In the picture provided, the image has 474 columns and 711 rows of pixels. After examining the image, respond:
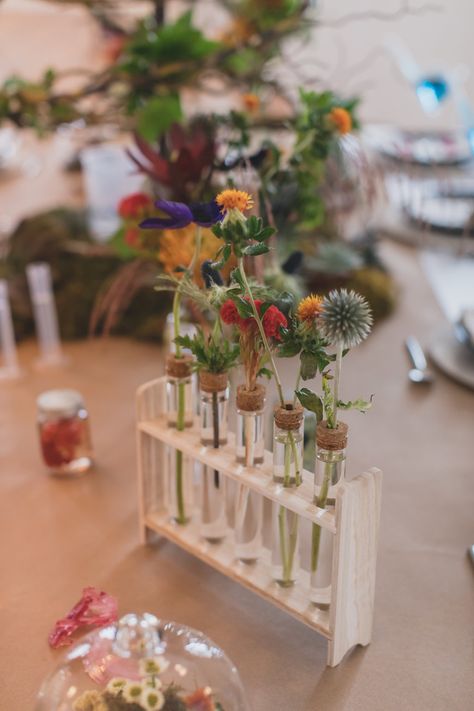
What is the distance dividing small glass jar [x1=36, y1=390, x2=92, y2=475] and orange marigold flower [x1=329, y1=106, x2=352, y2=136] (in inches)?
22.1

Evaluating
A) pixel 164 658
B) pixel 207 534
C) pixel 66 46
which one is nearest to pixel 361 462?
pixel 207 534

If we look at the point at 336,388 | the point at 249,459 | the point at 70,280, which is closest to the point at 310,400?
the point at 336,388

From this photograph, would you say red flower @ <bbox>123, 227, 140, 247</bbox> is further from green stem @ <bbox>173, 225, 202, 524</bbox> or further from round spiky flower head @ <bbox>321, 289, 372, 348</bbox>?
round spiky flower head @ <bbox>321, 289, 372, 348</bbox>

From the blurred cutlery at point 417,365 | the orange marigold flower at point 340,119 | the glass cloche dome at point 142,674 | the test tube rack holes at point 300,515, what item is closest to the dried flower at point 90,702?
the glass cloche dome at point 142,674

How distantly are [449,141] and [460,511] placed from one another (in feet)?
5.04

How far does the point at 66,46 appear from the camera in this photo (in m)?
3.50

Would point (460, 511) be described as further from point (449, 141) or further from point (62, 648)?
point (449, 141)

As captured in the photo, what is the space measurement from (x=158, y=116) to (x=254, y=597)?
0.95 metres

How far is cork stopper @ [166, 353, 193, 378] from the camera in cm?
94

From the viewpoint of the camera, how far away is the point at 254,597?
3.08ft

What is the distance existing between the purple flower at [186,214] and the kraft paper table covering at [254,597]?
24 cm

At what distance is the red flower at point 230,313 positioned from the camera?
79 cm

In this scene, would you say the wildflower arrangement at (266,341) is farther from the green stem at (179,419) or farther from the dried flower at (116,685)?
the dried flower at (116,685)

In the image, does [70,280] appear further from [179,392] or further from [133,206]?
[179,392]
